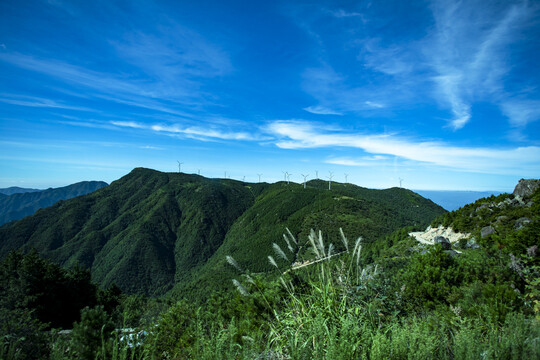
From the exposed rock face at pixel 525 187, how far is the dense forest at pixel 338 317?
16410mm

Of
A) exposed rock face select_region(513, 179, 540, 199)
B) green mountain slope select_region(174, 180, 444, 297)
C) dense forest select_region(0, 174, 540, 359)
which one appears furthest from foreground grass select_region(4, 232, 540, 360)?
green mountain slope select_region(174, 180, 444, 297)

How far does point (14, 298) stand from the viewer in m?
29.4

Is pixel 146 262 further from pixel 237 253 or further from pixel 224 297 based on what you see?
pixel 224 297

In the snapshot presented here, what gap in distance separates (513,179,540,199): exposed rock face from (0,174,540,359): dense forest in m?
16.4

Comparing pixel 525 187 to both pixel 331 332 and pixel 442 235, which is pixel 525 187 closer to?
pixel 442 235

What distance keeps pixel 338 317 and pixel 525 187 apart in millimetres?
46038

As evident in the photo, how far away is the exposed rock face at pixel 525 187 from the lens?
1299 inches

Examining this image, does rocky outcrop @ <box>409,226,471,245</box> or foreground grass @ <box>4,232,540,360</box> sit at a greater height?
foreground grass @ <box>4,232,540,360</box>

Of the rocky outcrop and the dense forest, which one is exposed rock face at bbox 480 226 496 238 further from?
the rocky outcrop

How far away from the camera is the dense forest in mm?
3430

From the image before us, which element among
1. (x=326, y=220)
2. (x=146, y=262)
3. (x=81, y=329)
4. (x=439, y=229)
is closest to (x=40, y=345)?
(x=81, y=329)

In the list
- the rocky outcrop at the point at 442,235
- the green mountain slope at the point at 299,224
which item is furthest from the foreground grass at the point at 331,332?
the green mountain slope at the point at 299,224

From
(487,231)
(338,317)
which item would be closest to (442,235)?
(487,231)

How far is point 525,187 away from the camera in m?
35.1
